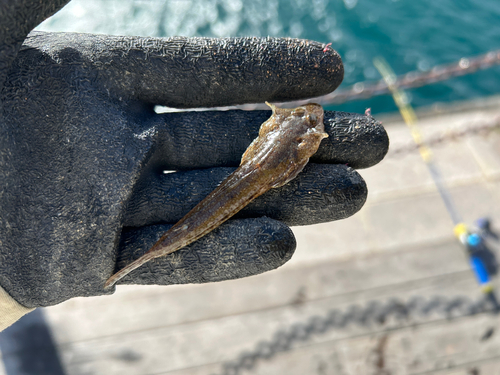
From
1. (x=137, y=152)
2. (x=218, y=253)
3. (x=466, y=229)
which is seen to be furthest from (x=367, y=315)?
(x=137, y=152)

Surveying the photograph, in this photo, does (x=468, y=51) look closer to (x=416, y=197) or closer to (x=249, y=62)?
(x=416, y=197)

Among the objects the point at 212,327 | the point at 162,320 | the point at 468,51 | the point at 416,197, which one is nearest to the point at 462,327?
the point at 416,197

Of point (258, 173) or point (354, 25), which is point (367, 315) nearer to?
point (258, 173)

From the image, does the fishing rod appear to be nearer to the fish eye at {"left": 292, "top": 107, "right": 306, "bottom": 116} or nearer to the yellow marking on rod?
the yellow marking on rod

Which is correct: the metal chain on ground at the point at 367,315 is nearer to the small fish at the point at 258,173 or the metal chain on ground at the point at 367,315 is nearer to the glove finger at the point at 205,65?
the small fish at the point at 258,173

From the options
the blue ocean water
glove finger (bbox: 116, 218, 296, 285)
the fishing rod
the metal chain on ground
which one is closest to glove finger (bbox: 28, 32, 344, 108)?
glove finger (bbox: 116, 218, 296, 285)

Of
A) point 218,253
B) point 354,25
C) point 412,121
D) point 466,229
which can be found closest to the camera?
point 218,253
